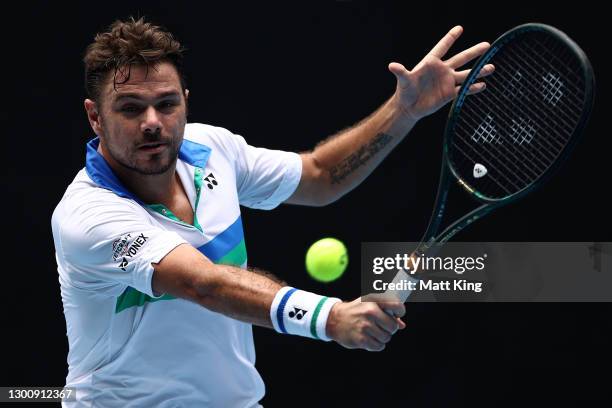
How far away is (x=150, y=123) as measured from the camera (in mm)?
2736

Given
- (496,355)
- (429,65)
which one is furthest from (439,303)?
(429,65)

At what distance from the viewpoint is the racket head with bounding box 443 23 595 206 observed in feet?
8.59

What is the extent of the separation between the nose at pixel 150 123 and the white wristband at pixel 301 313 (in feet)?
2.13

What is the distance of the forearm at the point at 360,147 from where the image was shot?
10.3 ft

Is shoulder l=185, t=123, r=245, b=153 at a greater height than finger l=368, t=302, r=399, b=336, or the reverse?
shoulder l=185, t=123, r=245, b=153

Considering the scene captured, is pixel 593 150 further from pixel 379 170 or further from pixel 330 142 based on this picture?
pixel 330 142

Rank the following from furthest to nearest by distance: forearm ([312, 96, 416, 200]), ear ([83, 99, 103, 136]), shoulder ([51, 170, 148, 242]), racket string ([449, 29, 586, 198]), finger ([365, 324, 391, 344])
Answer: racket string ([449, 29, 586, 198])
forearm ([312, 96, 416, 200])
ear ([83, 99, 103, 136])
shoulder ([51, 170, 148, 242])
finger ([365, 324, 391, 344])

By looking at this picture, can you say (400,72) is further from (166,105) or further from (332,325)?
(332,325)

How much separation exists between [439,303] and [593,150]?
3.00ft

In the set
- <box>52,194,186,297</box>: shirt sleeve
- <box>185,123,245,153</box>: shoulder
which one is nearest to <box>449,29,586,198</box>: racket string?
<box>185,123,245,153</box>: shoulder

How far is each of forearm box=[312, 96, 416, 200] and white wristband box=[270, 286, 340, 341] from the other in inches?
36.3

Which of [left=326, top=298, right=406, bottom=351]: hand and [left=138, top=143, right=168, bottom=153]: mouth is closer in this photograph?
[left=326, top=298, right=406, bottom=351]: hand

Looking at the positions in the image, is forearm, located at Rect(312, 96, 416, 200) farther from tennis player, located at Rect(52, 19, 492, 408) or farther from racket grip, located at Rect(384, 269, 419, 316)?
racket grip, located at Rect(384, 269, 419, 316)

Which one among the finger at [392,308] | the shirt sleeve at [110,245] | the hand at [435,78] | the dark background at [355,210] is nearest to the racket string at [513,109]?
the hand at [435,78]
